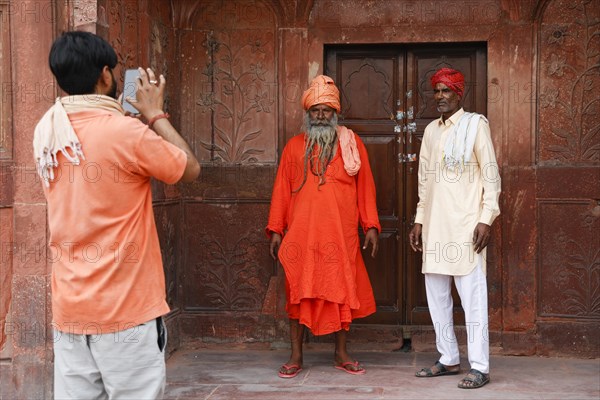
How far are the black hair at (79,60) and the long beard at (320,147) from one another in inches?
117

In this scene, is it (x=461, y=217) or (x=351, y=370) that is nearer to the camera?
(x=461, y=217)

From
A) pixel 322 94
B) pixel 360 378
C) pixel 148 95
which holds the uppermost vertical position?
pixel 322 94

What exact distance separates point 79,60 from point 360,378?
11.4 ft

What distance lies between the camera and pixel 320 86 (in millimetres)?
5938

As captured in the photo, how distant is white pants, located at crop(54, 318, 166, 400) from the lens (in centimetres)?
296

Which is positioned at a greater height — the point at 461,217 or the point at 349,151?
the point at 349,151

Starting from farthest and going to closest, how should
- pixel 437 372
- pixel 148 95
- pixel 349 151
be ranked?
pixel 349 151
pixel 437 372
pixel 148 95

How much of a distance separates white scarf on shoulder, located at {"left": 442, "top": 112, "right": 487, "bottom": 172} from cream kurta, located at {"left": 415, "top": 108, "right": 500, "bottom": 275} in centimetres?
3

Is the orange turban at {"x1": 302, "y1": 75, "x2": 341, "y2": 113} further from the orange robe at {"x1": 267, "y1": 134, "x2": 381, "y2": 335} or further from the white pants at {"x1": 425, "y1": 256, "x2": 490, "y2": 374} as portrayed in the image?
the white pants at {"x1": 425, "y1": 256, "x2": 490, "y2": 374}

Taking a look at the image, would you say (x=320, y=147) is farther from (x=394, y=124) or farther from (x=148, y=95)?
(x=148, y=95)

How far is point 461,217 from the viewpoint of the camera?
5.55 m

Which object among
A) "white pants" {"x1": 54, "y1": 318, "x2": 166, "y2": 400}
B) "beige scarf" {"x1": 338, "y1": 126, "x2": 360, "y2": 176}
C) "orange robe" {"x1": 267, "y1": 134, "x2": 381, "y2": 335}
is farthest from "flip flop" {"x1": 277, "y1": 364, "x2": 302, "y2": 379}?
"white pants" {"x1": 54, "y1": 318, "x2": 166, "y2": 400}

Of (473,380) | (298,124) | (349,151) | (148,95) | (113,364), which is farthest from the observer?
(298,124)

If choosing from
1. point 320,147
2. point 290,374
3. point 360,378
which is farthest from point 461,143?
point 290,374
